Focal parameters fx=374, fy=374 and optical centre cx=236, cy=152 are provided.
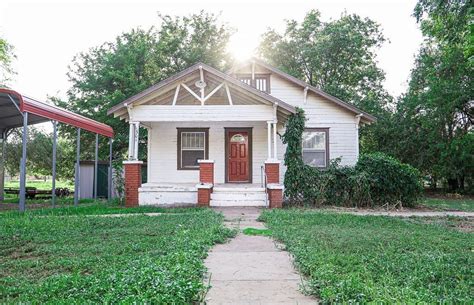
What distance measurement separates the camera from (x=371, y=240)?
632cm

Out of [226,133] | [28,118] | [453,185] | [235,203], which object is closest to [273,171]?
[235,203]

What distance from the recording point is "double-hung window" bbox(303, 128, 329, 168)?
16.0 m

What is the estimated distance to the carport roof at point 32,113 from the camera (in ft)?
34.5

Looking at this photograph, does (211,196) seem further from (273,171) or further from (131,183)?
(131,183)

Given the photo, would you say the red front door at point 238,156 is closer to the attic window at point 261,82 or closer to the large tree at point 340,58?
the attic window at point 261,82

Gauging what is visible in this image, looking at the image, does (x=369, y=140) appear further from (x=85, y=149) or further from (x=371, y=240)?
(x=371, y=240)

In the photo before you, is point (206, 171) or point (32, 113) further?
point (206, 171)

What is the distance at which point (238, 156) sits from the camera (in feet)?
52.1

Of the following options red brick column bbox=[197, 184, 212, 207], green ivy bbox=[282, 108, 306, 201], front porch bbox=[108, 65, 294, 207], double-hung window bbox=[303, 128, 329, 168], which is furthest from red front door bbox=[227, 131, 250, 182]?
red brick column bbox=[197, 184, 212, 207]

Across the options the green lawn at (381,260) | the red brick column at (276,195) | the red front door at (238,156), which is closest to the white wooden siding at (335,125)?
the red front door at (238,156)

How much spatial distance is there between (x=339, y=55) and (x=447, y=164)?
33.6 feet

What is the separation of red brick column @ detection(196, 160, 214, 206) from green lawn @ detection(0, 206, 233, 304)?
152 inches

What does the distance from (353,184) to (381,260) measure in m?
8.04

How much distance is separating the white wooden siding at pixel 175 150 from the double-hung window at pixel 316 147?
1.82m
